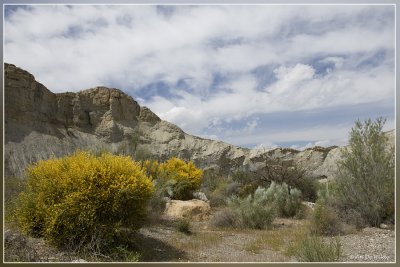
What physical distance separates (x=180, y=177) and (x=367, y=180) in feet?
21.3

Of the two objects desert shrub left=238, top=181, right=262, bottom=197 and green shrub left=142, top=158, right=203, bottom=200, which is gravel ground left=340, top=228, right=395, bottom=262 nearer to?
green shrub left=142, top=158, right=203, bottom=200

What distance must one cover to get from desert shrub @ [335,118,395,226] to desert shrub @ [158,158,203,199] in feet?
18.1

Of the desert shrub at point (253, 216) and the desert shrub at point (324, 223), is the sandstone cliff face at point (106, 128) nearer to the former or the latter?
the desert shrub at point (253, 216)

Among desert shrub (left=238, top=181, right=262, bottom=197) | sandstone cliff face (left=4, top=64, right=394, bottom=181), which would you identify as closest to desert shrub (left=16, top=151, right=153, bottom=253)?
desert shrub (left=238, top=181, right=262, bottom=197)

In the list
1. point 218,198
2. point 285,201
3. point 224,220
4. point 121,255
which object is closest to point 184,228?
point 224,220

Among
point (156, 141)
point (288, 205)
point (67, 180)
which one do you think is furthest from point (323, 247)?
point (156, 141)

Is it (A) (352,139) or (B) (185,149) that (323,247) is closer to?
(A) (352,139)

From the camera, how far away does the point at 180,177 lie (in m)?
15.6

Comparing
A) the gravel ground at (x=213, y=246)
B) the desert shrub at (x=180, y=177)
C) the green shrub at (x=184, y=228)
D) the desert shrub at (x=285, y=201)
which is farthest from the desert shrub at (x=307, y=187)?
the green shrub at (x=184, y=228)

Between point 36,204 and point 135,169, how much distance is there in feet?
5.78

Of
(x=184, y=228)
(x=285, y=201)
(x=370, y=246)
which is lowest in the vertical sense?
(x=370, y=246)

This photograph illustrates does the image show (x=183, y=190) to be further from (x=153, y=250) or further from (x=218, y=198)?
(x=153, y=250)

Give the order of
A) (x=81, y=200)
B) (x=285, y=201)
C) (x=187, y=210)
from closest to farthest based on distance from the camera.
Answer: (x=81, y=200) < (x=187, y=210) < (x=285, y=201)

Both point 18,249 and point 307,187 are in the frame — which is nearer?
point 18,249
